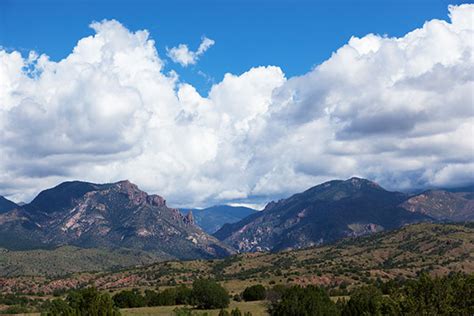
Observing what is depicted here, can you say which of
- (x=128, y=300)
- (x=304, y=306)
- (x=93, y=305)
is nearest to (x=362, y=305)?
(x=304, y=306)

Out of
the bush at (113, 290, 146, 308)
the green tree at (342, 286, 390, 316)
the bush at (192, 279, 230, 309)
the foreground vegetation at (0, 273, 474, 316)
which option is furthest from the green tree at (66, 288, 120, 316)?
the bush at (113, 290, 146, 308)

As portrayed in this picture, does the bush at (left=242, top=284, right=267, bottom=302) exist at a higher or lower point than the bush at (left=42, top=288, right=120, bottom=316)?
lower

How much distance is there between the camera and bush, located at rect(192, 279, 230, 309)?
385ft

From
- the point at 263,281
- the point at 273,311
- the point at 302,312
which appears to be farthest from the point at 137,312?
the point at 263,281

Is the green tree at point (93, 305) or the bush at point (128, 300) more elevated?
the green tree at point (93, 305)

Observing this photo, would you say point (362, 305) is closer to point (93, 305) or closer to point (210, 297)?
point (93, 305)

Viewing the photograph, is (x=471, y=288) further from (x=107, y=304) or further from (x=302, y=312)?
(x=107, y=304)

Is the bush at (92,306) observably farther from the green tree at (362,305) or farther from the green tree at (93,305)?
the green tree at (362,305)

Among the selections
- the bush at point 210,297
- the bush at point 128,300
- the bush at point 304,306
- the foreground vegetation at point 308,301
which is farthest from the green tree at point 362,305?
the bush at point 128,300

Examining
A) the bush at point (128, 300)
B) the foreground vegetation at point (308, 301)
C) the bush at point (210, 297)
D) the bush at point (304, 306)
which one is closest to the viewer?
the foreground vegetation at point (308, 301)

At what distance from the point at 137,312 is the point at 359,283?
284ft

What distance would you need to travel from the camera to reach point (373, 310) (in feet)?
264

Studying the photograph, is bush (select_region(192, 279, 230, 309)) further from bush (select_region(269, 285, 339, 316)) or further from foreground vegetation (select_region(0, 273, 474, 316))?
bush (select_region(269, 285, 339, 316))

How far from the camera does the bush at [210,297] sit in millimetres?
117312
